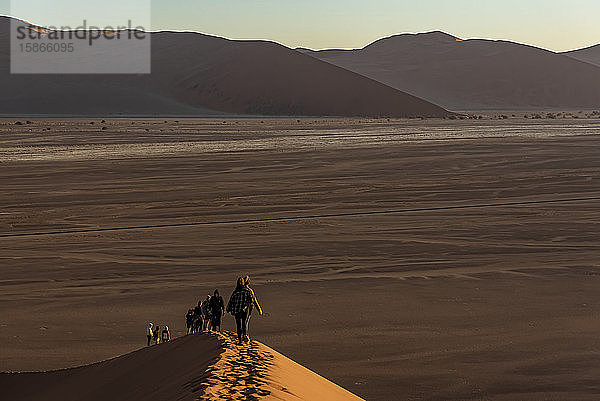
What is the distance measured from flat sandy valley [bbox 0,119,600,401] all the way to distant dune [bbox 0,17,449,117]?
9306 cm

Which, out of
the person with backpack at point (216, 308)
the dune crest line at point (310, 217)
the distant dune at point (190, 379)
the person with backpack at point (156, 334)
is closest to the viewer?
the distant dune at point (190, 379)

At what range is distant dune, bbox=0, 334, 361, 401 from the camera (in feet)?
23.0

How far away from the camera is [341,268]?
16.1 metres

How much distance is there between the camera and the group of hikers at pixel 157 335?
35.6 feet

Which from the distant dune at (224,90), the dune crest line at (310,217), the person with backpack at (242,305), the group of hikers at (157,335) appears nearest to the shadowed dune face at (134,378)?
the person with backpack at (242,305)

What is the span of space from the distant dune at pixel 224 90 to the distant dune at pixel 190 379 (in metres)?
113

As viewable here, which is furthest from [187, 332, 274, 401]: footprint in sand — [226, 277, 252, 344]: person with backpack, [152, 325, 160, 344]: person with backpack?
[152, 325, 160, 344]: person with backpack

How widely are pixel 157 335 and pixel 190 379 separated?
4.25 metres

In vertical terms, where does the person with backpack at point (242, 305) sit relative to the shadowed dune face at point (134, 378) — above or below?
above

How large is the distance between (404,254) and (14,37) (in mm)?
177750

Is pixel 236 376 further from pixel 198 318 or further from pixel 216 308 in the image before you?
pixel 198 318

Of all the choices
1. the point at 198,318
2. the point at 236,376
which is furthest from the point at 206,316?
the point at 236,376

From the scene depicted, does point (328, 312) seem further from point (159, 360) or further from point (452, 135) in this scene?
point (452, 135)

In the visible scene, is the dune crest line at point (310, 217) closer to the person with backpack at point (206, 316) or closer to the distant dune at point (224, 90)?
the person with backpack at point (206, 316)
